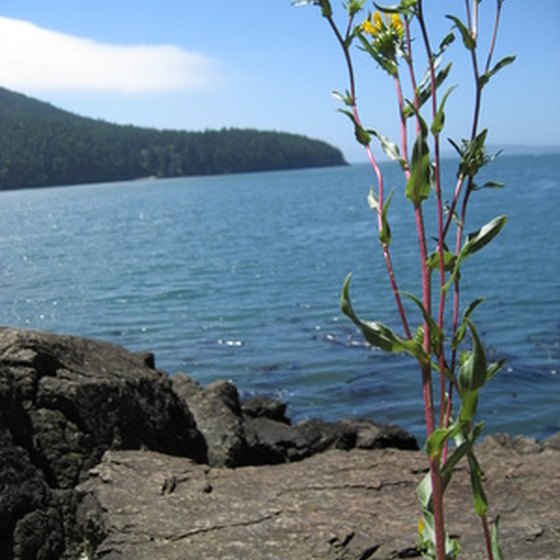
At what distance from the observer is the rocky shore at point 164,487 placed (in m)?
5.70

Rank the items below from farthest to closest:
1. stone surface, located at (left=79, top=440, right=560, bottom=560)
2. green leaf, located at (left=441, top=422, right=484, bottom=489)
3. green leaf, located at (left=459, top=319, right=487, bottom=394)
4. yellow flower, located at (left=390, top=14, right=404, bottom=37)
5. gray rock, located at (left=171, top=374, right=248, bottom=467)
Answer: gray rock, located at (left=171, top=374, right=248, bottom=467) → stone surface, located at (left=79, top=440, right=560, bottom=560) → yellow flower, located at (left=390, top=14, right=404, bottom=37) → green leaf, located at (left=441, top=422, right=484, bottom=489) → green leaf, located at (left=459, top=319, right=487, bottom=394)

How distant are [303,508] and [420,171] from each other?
4.12m

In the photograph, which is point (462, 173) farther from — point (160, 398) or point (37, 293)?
point (37, 293)

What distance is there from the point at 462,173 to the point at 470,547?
3.43 metres

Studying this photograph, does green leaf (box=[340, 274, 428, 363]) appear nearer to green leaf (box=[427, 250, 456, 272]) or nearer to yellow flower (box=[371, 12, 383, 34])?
green leaf (box=[427, 250, 456, 272])

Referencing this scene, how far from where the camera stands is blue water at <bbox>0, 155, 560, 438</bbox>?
15.8 meters

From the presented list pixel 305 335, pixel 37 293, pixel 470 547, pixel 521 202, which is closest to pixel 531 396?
pixel 305 335

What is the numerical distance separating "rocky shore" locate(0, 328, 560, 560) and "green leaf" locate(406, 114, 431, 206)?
341 cm

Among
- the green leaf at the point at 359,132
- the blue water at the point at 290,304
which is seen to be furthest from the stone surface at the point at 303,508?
the blue water at the point at 290,304

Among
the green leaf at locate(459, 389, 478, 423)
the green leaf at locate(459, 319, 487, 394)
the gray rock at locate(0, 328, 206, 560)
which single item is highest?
the green leaf at locate(459, 319, 487, 394)

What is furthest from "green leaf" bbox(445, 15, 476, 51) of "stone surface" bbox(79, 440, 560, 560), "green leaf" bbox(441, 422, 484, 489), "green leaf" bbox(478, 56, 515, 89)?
"stone surface" bbox(79, 440, 560, 560)

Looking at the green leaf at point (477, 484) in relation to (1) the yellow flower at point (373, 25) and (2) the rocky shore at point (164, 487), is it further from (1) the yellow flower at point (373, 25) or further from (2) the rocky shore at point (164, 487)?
(2) the rocky shore at point (164, 487)

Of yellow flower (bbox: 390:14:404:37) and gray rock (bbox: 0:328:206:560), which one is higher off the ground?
yellow flower (bbox: 390:14:404:37)

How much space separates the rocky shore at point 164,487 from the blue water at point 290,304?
6.59 m
